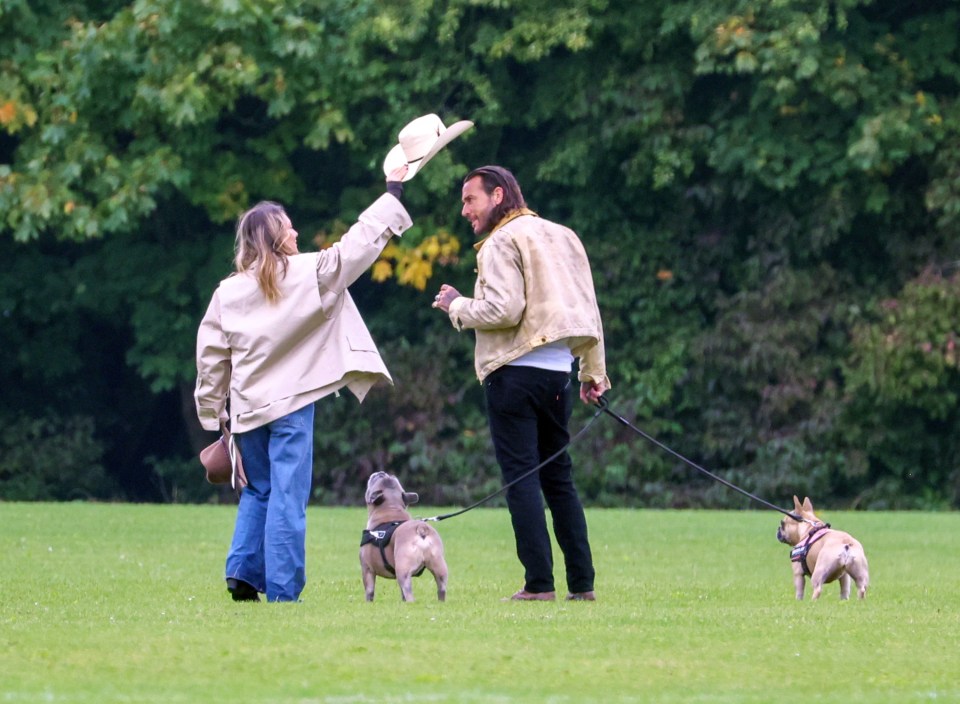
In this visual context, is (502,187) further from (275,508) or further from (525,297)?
(275,508)

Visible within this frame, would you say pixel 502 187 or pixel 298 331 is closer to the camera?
pixel 298 331

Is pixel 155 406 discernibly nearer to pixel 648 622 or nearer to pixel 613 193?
pixel 613 193

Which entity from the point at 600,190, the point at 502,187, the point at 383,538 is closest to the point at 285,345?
the point at 383,538

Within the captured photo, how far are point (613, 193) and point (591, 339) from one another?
48.8ft

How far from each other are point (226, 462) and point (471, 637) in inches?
72.1

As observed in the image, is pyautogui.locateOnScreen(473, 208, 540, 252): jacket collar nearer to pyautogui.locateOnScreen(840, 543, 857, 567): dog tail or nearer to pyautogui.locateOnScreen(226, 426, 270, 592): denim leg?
pyautogui.locateOnScreen(226, 426, 270, 592): denim leg

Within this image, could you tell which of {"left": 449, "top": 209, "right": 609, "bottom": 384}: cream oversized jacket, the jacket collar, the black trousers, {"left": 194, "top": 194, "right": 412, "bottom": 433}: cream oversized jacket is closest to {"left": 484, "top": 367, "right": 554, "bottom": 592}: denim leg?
the black trousers

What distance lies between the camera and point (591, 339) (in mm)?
7512

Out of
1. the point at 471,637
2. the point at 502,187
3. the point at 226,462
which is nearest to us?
the point at 471,637

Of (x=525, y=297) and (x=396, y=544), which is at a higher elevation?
(x=525, y=297)

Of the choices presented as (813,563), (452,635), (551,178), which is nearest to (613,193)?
(551,178)

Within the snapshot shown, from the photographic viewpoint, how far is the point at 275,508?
292 inches

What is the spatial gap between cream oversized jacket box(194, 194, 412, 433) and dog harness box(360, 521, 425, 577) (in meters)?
0.66

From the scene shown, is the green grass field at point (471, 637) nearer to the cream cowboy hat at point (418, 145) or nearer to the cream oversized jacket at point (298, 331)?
the cream oversized jacket at point (298, 331)
